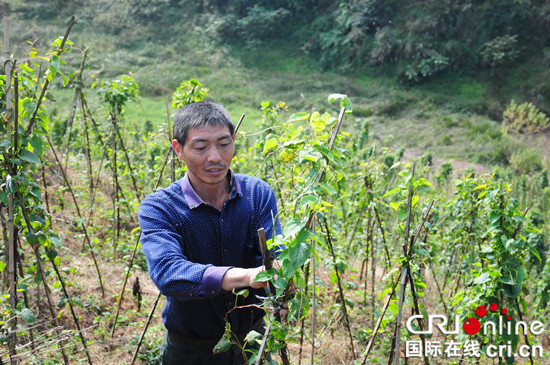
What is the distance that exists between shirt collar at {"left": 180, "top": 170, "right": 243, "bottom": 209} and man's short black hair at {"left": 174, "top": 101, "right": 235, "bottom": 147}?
14cm

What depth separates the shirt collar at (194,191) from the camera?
1.68 metres

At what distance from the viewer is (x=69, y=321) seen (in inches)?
120

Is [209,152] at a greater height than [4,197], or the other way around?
[209,152]

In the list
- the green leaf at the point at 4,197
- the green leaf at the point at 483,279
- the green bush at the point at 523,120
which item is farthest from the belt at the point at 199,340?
the green bush at the point at 523,120

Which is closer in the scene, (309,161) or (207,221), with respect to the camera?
(309,161)

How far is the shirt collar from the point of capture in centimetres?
168

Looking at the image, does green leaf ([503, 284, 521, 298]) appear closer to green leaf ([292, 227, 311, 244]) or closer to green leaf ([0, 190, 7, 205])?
green leaf ([292, 227, 311, 244])

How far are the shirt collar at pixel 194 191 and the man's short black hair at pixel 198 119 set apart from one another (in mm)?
140

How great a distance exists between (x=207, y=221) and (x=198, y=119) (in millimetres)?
348

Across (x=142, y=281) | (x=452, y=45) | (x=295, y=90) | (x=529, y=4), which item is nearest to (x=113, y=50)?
(x=295, y=90)

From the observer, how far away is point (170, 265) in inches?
56.5

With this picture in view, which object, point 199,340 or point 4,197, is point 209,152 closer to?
point 199,340

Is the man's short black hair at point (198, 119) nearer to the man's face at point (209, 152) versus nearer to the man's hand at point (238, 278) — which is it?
the man's face at point (209, 152)

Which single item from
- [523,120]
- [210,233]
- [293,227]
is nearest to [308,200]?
[293,227]
